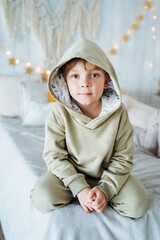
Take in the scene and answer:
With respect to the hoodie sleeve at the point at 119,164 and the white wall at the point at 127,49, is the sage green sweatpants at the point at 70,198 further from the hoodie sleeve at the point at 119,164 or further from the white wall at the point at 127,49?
the white wall at the point at 127,49

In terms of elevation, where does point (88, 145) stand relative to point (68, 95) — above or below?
below

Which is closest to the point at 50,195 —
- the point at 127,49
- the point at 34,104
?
the point at 34,104

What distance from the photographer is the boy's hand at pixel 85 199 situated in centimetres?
83

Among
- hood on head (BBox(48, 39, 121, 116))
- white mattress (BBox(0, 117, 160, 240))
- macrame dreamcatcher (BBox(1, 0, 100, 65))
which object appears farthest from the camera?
macrame dreamcatcher (BBox(1, 0, 100, 65))

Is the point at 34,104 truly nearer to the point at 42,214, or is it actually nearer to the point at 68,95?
the point at 68,95

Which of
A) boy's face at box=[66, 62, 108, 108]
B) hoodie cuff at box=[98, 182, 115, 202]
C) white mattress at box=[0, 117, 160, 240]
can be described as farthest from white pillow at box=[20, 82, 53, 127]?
hoodie cuff at box=[98, 182, 115, 202]

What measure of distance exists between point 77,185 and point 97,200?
0.10 m

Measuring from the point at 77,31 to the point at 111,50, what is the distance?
1.51 ft

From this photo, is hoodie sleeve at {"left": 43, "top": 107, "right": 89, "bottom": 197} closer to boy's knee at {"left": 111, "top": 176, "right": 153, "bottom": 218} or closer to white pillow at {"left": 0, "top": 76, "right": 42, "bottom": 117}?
boy's knee at {"left": 111, "top": 176, "right": 153, "bottom": 218}

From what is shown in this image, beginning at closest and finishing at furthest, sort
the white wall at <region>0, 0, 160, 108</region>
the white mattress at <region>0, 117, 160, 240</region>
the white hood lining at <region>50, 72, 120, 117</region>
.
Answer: the white mattress at <region>0, 117, 160, 240</region>, the white hood lining at <region>50, 72, 120, 117</region>, the white wall at <region>0, 0, 160, 108</region>

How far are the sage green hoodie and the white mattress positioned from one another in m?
0.13

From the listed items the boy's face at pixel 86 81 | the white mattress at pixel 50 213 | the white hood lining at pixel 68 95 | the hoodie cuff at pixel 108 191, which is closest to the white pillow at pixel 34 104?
the white mattress at pixel 50 213

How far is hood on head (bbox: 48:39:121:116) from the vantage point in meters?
0.89

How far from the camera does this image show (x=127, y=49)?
2922 millimetres
